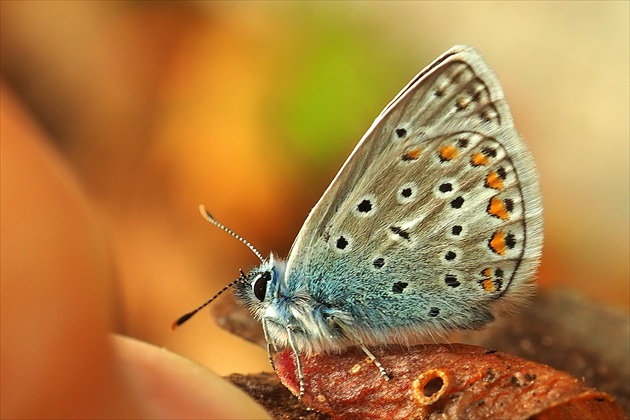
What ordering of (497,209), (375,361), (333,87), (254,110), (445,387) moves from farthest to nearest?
(254,110)
(333,87)
(497,209)
(375,361)
(445,387)

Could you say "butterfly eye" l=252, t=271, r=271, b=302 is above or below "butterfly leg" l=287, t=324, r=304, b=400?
above

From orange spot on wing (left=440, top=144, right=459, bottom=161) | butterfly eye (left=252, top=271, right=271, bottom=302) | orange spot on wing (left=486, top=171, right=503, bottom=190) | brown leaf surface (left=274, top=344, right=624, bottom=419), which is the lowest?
brown leaf surface (left=274, top=344, right=624, bottom=419)

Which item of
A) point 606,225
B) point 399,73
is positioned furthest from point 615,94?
point 399,73

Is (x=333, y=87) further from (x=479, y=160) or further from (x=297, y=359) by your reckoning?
(x=297, y=359)

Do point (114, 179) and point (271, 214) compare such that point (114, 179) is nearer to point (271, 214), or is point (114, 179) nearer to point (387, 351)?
point (271, 214)

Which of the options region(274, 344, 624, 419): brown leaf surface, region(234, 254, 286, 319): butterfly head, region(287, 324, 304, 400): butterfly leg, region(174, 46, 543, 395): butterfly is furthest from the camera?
region(234, 254, 286, 319): butterfly head

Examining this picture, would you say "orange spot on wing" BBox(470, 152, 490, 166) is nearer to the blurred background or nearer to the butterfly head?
the butterfly head

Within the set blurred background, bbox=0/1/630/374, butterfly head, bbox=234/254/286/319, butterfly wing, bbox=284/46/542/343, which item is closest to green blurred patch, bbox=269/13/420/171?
blurred background, bbox=0/1/630/374

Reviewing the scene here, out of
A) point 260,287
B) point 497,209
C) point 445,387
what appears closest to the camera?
point 445,387

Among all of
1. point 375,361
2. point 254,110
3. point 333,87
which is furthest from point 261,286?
point 254,110
